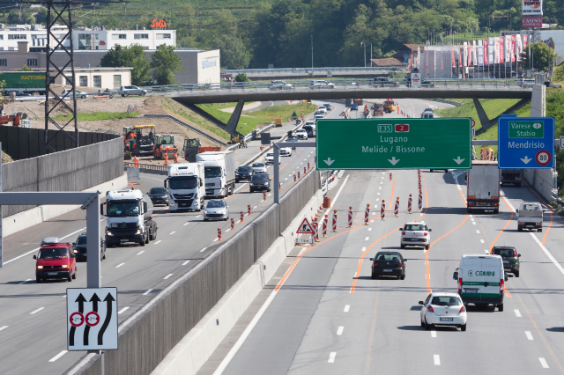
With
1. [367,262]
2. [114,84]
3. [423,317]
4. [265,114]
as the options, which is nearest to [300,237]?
[367,262]

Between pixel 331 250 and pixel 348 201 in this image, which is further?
pixel 348 201

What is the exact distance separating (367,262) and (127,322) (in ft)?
98.2

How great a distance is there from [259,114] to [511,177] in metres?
94.3

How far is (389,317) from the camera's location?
31109 millimetres

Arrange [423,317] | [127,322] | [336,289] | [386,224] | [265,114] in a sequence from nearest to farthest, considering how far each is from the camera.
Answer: [127,322] → [423,317] → [336,289] → [386,224] → [265,114]

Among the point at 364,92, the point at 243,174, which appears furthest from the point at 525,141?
the point at 364,92

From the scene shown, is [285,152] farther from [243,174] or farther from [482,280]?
[482,280]

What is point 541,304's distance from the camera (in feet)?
113

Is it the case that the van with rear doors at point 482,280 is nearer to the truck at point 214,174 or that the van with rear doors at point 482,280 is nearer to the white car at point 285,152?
the truck at point 214,174

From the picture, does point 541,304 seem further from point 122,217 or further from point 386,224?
point 386,224

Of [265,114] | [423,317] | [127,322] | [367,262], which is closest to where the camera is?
[127,322]

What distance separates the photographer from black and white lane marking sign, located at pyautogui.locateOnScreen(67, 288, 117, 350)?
45.3 ft

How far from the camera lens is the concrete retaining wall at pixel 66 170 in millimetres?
53156

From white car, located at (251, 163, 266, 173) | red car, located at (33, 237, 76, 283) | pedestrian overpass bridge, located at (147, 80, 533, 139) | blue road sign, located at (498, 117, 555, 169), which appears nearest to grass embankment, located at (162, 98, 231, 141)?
pedestrian overpass bridge, located at (147, 80, 533, 139)
